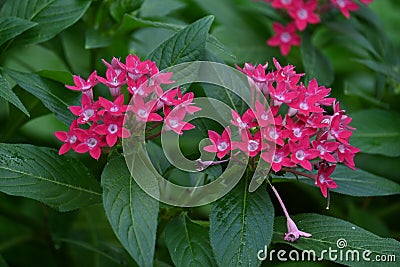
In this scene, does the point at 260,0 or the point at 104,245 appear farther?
the point at 260,0

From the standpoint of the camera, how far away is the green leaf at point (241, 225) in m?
1.08

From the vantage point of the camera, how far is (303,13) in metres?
1.80

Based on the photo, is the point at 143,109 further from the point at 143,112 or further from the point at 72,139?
the point at 72,139

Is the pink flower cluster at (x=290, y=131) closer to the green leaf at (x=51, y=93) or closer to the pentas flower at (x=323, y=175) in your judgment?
the pentas flower at (x=323, y=175)

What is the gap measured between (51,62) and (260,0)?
2.42ft

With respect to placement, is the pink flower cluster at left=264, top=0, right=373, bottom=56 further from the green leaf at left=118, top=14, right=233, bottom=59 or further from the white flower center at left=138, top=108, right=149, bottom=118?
the white flower center at left=138, top=108, right=149, bottom=118

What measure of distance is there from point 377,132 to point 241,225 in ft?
2.21

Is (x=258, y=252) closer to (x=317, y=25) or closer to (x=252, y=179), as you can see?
(x=252, y=179)

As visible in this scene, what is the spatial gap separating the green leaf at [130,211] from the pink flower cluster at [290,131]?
0.50 ft

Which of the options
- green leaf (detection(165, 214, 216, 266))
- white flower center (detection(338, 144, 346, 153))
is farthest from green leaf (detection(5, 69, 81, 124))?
white flower center (detection(338, 144, 346, 153))

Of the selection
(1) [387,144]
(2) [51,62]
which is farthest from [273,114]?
(2) [51,62]

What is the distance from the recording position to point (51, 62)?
2121mm

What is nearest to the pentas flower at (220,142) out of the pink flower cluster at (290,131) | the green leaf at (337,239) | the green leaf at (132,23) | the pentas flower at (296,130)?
the pink flower cluster at (290,131)

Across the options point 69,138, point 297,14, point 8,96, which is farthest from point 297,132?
point 297,14
